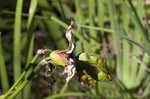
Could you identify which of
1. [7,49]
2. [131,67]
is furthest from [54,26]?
[131,67]

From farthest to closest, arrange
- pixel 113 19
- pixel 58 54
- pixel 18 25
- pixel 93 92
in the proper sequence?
1. pixel 93 92
2. pixel 113 19
3. pixel 18 25
4. pixel 58 54

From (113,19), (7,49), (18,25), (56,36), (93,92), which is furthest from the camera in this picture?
(7,49)

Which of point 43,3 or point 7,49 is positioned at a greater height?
point 43,3

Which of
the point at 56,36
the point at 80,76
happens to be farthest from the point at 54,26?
the point at 80,76

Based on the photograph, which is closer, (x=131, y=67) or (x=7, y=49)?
(x=131, y=67)

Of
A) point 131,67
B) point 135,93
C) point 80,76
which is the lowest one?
point 135,93

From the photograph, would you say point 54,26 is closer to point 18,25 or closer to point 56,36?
point 56,36

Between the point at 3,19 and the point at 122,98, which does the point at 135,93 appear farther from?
the point at 3,19

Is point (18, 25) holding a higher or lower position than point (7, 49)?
higher

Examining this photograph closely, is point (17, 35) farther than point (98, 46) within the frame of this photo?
No
